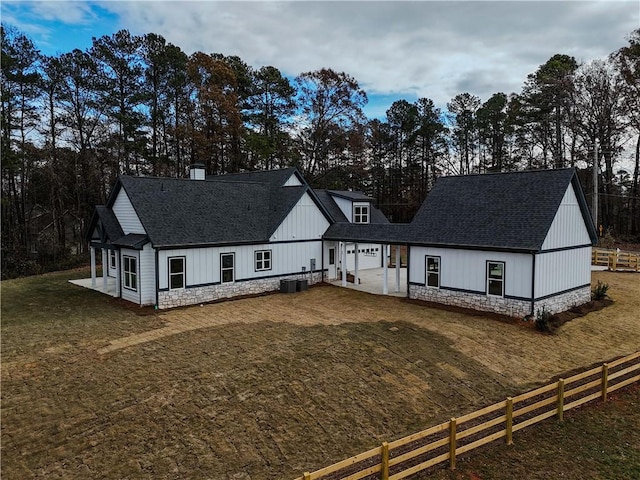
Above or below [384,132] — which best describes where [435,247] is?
below

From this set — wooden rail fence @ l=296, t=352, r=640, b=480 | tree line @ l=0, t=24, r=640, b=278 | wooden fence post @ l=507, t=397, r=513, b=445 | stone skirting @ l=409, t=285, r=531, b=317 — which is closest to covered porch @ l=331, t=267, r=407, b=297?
stone skirting @ l=409, t=285, r=531, b=317

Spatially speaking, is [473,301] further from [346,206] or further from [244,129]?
[244,129]

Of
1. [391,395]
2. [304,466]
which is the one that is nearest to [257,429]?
[304,466]

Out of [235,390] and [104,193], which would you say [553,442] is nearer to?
[235,390]

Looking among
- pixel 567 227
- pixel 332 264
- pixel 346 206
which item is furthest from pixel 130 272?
pixel 567 227

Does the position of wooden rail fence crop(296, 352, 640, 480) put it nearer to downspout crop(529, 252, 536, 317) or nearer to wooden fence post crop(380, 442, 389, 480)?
wooden fence post crop(380, 442, 389, 480)

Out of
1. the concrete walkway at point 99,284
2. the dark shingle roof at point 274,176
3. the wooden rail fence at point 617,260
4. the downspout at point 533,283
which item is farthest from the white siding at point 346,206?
the wooden rail fence at point 617,260
